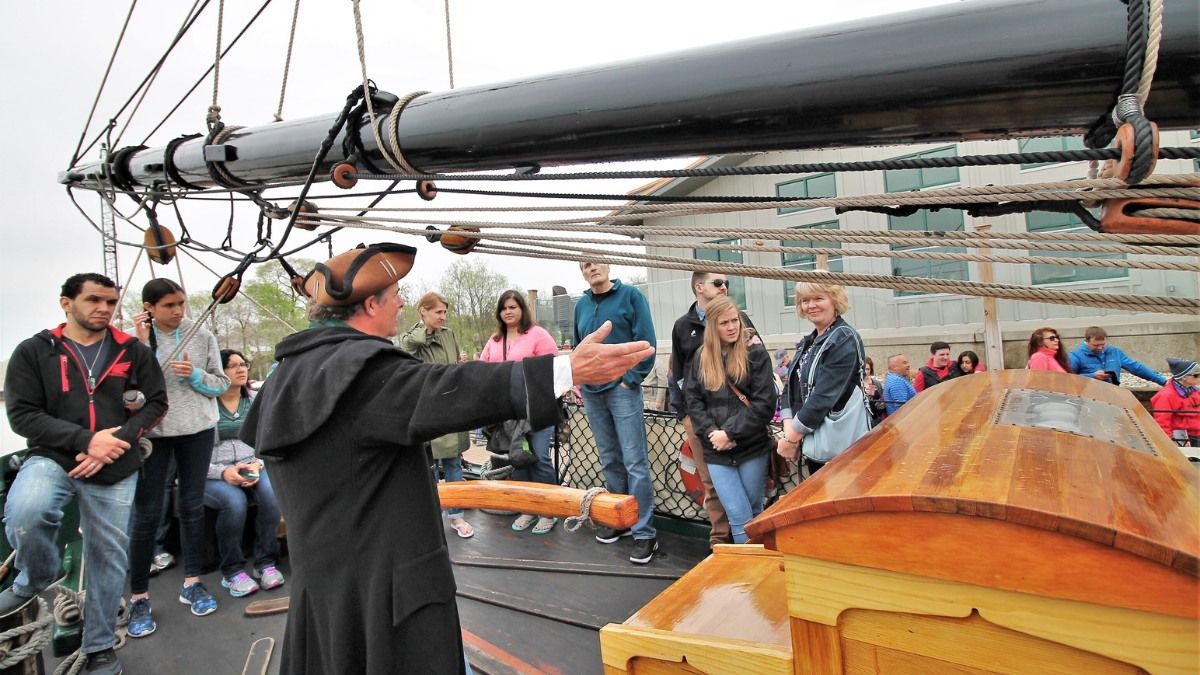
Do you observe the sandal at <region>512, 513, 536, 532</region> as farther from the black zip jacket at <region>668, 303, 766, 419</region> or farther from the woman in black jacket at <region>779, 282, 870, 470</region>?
the woman in black jacket at <region>779, 282, 870, 470</region>

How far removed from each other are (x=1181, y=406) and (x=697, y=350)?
4438mm

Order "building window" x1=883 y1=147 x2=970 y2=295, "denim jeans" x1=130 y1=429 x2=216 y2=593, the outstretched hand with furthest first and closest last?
"building window" x1=883 y1=147 x2=970 y2=295 → "denim jeans" x1=130 y1=429 x2=216 y2=593 → the outstretched hand

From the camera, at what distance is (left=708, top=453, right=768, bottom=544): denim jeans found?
300 centimetres

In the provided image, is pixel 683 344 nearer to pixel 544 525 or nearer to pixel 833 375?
pixel 833 375

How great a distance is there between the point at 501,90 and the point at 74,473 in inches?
97.3

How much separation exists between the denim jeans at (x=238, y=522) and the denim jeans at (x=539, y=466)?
1435mm

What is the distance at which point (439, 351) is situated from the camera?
3.98m

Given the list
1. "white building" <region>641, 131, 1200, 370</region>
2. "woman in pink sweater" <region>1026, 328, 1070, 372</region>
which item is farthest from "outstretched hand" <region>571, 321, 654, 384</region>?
"white building" <region>641, 131, 1200, 370</region>

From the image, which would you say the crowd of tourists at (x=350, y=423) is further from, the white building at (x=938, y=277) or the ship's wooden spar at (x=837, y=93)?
the white building at (x=938, y=277)

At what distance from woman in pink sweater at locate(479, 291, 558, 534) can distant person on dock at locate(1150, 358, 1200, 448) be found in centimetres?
441

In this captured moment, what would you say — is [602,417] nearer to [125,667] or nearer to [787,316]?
[125,667]

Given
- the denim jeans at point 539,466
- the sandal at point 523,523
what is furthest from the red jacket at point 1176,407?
the sandal at point 523,523

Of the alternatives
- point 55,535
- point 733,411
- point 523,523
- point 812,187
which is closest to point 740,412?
point 733,411

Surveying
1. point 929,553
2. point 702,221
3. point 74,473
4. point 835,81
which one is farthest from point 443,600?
point 702,221
